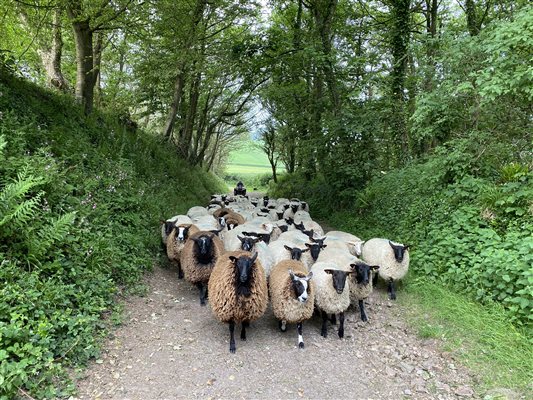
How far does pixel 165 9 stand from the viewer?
11023 millimetres

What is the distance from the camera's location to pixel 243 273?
5.52 metres

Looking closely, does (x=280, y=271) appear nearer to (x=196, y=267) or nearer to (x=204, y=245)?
(x=204, y=245)

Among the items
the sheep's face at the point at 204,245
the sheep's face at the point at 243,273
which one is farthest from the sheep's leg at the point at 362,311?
the sheep's face at the point at 204,245

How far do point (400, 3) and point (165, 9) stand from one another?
10268mm

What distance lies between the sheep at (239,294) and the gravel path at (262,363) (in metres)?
0.42

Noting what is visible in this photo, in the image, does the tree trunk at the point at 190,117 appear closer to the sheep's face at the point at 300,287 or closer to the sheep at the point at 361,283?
the sheep at the point at 361,283

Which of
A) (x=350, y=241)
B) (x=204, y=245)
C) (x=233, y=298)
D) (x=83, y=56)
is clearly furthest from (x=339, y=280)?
(x=83, y=56)

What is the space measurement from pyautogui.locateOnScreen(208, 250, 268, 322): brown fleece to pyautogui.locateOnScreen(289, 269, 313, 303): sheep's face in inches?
20.7

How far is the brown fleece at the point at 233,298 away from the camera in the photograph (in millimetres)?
5551

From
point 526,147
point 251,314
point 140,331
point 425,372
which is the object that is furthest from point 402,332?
point 526,147

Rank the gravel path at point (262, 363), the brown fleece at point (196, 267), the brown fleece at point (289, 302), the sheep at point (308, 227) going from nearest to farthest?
the gravel path at point (262, 363), the brown fleece at point (289, 302), the brown fleece at point (196, 267), the sheep at point (308, 227)

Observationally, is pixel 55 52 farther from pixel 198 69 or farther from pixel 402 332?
pixel 402 332

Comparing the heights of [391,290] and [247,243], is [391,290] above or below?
below

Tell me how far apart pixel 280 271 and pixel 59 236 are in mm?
3717
